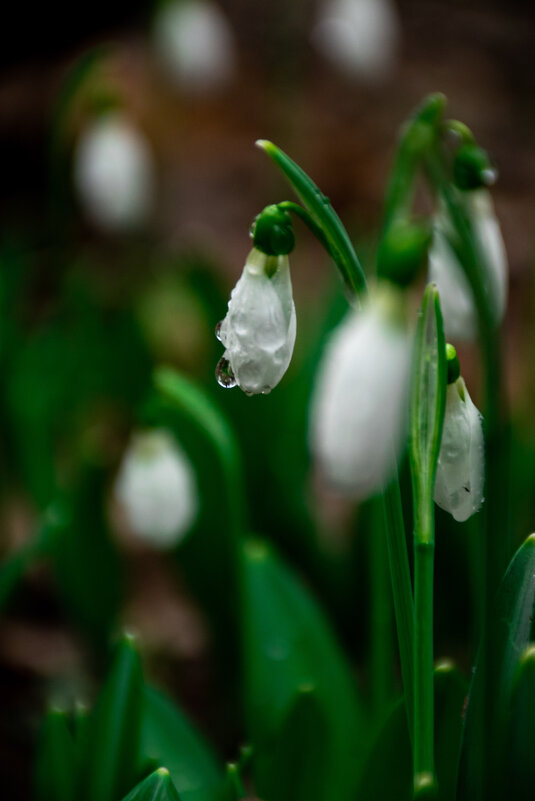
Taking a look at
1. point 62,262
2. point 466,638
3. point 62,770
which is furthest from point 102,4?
point 62,770

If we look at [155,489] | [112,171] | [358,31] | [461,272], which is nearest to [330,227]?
[461,272]

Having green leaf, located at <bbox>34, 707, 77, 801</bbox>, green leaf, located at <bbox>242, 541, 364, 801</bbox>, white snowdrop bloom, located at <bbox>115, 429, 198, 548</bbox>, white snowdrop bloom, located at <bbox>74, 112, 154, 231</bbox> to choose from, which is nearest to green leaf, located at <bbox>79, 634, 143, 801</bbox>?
green leaf, located at <bbox>34, 707, 77, 801</bbox>

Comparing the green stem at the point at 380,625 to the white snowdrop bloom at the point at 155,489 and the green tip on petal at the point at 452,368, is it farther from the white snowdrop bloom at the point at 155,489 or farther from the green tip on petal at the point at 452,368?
the green tip on petal at the point at 452,368

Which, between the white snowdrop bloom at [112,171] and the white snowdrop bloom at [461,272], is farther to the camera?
the white snowdrop bloom at [112,171]

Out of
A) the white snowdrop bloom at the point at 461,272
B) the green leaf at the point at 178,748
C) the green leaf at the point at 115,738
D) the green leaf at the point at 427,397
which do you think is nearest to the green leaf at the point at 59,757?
the green leaf at the point at 115,738

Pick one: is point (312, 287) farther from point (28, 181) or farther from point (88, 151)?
point (28, 181)

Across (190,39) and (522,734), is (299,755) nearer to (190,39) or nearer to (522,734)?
(522,734)
